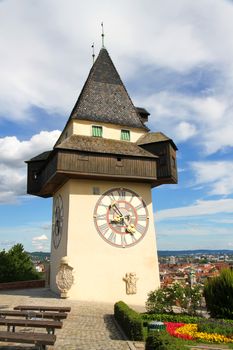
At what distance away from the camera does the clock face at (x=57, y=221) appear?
1783 centimetres

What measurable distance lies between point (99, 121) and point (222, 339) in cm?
1191

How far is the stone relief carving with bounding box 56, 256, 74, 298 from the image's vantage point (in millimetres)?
14984

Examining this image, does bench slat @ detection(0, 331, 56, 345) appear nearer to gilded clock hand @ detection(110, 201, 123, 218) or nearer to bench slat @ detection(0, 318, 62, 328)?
bench slat @ detection(0, 318, 62, 328)

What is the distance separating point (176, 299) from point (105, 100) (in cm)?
1096

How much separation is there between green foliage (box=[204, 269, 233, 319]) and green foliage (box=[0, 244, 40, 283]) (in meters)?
16.5

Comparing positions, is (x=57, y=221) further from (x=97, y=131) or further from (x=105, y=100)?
(x=105, y=100)

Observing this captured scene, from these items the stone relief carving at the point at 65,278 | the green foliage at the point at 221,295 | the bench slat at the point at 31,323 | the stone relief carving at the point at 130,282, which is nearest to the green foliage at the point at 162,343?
the bench slat at the point at 31,323

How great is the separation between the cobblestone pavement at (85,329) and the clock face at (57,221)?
13.5 feet

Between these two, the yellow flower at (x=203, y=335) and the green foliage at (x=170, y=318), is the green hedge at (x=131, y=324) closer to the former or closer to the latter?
the green foliage at (x=170, y=318)

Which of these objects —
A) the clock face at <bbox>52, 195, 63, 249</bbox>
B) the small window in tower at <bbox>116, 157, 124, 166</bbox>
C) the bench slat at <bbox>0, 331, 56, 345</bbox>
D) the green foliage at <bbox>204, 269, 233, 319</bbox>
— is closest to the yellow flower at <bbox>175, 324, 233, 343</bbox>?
the green foliage at <bbox>204, 269, 233, 319</bbox>

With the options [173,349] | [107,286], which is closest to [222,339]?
[173,349]

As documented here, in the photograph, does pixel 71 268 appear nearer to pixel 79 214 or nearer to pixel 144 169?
pixel 79 214

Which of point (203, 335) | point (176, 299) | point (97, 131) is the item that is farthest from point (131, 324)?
point (97, 131)

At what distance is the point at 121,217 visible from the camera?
1658cm
